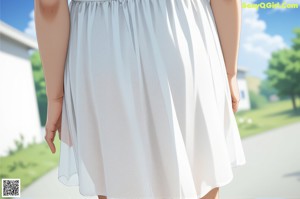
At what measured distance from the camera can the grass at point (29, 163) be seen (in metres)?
3.78

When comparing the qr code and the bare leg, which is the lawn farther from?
the bare leg

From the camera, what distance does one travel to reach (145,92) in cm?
98

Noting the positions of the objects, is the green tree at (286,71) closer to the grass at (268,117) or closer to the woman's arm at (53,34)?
the grass at (268,117)

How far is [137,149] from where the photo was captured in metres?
0.99

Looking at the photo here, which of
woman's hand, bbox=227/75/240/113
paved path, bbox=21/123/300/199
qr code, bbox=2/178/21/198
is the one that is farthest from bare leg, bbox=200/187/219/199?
qr code, bbox=2/178/21/198

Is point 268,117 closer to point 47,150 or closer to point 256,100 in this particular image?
point 256,100

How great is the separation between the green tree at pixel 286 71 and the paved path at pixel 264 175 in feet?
1.01

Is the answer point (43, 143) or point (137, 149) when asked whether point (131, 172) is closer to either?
point (137, 149)

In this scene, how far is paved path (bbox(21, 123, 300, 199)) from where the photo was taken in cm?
337

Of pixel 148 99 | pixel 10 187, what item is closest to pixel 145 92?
pixel 148 99

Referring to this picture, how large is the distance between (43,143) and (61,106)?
119 inches

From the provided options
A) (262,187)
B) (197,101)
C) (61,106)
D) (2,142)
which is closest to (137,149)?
(197,101)

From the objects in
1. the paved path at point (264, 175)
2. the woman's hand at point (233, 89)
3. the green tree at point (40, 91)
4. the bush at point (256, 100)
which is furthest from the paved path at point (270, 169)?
the woman's hand at point (233, 89)

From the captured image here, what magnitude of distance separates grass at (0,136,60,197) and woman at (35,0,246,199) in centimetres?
292
